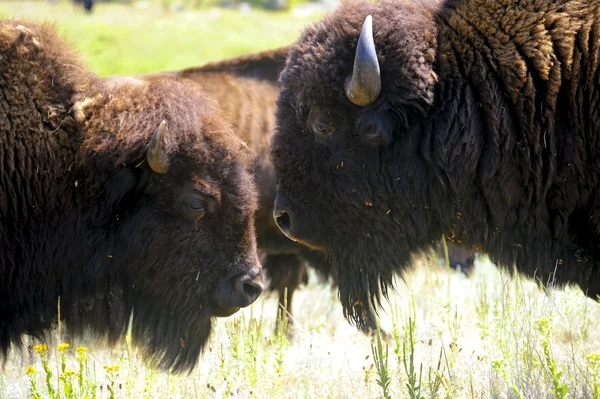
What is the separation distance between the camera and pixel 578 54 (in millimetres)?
3730

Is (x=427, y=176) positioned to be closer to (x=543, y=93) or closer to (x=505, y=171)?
(x=505, y=171)

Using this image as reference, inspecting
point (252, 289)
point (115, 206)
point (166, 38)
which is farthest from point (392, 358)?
point (166, 38)

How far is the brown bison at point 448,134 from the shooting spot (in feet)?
12.4

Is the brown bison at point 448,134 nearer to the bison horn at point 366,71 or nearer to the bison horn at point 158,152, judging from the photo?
the bison horn at point 366,71

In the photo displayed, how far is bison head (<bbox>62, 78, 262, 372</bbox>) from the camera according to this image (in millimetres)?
4484

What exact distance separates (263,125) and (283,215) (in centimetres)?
343

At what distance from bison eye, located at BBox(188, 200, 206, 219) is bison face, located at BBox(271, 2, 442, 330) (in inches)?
22.7

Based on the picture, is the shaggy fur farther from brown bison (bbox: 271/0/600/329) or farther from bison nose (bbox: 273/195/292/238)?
brown bison (bbox: 271/0/600/329)

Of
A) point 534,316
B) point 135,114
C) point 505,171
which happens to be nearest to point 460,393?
point 534,316

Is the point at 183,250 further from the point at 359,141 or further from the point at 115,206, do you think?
the point at 359,141

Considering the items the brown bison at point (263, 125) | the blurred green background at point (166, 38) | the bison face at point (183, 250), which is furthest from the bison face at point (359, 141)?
the blurred green background at point (166, 38)

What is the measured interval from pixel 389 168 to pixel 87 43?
2089 centimetres

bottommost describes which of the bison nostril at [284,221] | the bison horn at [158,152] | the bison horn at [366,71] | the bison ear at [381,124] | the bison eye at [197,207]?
the bison eye at [197,207]

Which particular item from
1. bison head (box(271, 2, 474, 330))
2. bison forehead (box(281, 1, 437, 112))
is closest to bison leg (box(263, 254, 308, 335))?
bison head (box(271, 2, 474, 330))
